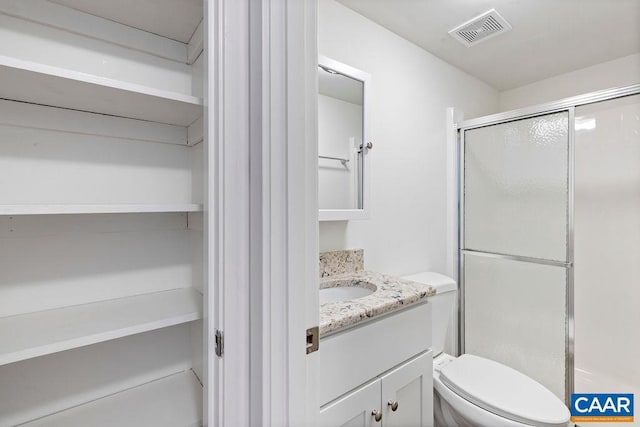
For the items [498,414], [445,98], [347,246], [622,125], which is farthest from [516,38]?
[498,414]

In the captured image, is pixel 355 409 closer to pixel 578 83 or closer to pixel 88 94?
pixel 88 94

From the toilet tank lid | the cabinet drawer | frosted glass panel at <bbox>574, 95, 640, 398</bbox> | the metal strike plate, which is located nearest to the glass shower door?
the toilet tank lid

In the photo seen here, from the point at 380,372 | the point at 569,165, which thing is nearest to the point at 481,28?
the point at 569,165

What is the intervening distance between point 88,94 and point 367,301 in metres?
1.03

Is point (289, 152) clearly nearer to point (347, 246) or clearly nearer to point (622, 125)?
point (347, 246)

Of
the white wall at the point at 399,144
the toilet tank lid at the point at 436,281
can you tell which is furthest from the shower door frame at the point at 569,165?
the toilet tank lid at the point at 436,281

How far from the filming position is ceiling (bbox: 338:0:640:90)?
1485mm

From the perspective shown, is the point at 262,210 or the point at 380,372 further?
the point at 380,372

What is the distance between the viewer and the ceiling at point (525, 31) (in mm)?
1485

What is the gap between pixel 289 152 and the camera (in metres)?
0.66

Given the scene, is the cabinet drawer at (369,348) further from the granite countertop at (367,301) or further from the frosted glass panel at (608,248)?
the frosted glass panel at (608,248)

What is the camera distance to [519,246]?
182cm

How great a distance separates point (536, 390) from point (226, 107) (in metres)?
1.69

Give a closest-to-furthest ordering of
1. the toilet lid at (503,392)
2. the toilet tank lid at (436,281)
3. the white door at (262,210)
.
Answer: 1. the white door at (262,210)
2. the toilet lid at (503,392)
3. the toilet tank lid at (436,281)
